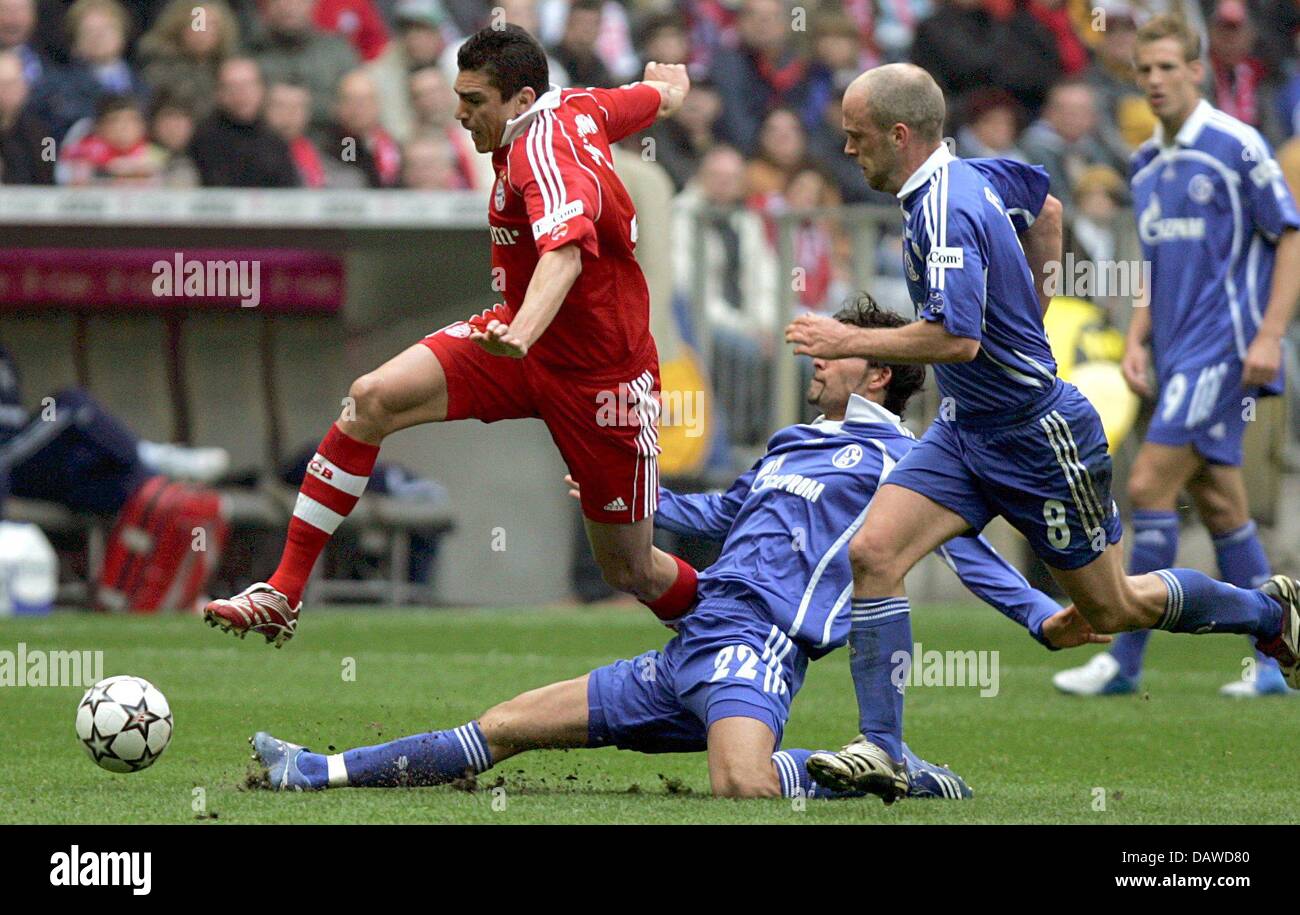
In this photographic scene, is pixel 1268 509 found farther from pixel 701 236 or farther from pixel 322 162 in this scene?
pixel 322 162

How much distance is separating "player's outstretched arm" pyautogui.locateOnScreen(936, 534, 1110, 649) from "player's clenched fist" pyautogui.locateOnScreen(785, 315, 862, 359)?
107 cm

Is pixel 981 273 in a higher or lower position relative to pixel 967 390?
higher

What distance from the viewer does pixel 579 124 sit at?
6.54 meters

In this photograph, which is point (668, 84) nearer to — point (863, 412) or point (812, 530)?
point (863, 412)

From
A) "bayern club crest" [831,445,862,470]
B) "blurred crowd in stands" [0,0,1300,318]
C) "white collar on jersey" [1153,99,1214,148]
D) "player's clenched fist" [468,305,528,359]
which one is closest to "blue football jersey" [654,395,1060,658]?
"bayern club crest" [831,445,862,470]

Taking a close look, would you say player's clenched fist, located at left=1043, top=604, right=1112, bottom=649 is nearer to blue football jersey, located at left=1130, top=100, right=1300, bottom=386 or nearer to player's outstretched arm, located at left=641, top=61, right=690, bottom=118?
player's outstretched arm, located at left=641, top=61, right=690, bottom=118

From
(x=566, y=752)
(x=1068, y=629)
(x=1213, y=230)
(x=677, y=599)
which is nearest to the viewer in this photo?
(x=1068, y=629)

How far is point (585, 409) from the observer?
6738mm

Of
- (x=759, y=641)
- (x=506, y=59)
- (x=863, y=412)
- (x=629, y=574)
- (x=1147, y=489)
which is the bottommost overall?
(x=759, y=641)

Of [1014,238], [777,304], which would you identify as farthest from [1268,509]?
[1014,238]

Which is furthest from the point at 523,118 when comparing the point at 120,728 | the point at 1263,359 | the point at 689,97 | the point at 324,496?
the point at 689,97

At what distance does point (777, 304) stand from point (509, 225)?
718cm

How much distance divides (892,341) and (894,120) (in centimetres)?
67

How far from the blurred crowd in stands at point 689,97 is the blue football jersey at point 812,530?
689cm
